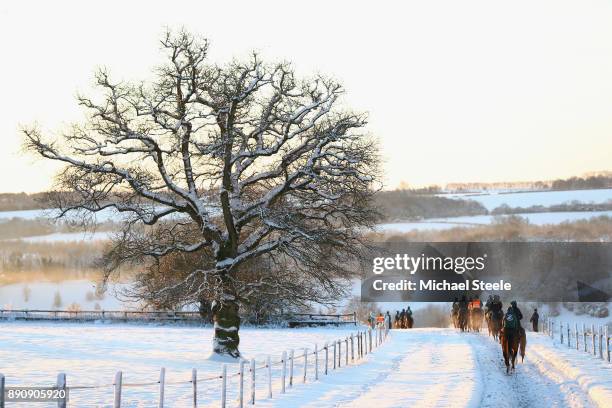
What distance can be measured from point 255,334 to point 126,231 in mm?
25453

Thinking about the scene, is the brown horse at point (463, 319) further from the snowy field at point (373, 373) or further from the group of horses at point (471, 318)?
the snowy field at point (373, 373)

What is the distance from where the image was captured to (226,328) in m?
35.3

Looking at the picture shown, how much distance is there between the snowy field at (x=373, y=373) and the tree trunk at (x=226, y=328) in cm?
78

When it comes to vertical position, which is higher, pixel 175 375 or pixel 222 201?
pixel 222 201

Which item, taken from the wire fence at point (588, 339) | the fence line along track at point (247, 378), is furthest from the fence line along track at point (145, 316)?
the fence line along track at point (247, 378)

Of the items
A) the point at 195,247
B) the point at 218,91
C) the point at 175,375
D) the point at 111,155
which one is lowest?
the point at 175,375

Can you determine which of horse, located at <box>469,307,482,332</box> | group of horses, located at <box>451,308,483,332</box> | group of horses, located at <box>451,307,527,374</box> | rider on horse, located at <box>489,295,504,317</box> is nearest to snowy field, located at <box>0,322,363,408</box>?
group of horses, located at <box>451,307,527,374</box>

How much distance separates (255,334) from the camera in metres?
59.1

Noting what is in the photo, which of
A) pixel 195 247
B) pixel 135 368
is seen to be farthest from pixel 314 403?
pixel 195 247

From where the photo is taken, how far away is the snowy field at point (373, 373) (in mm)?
22391

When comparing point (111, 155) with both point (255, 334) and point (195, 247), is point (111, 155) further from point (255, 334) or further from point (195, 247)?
point (255, 334)

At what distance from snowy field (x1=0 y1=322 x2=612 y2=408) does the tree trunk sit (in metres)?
0.78

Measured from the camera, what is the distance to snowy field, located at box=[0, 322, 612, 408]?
2239cm

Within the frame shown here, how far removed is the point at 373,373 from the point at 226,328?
7.20 m
